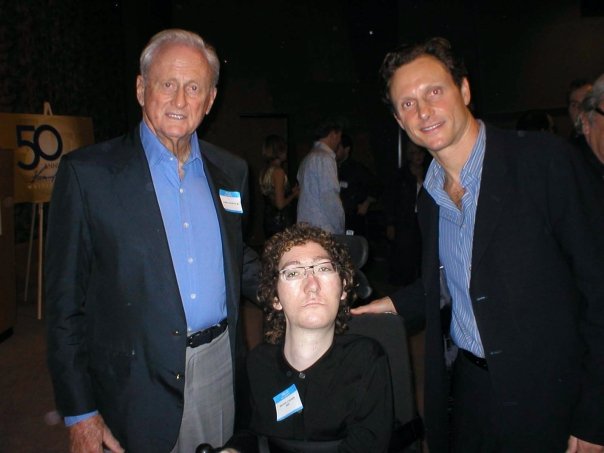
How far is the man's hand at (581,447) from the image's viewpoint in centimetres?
135

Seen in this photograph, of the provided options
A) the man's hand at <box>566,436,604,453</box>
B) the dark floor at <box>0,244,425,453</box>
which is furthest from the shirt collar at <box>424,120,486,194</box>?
the dark floor at <box>0,244,425,453</box>

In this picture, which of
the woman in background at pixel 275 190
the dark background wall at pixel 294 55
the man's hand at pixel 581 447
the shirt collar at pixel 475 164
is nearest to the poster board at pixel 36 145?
the dark background wall at pixel 294 55

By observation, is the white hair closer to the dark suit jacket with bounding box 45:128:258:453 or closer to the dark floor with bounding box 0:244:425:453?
the dark suit jacket with bounding box 45:128:258:453

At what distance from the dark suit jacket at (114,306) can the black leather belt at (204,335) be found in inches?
2.6

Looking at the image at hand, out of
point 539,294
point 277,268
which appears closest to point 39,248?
point 277,268

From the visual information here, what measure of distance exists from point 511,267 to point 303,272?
63cm

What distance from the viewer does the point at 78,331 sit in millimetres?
1552

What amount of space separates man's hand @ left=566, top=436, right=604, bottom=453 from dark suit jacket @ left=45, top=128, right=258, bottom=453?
1.15m

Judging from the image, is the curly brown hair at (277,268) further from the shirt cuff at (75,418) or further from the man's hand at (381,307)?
the shirt cuff at (75,418)

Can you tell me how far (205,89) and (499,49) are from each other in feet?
18.6

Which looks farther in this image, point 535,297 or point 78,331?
point 78,331

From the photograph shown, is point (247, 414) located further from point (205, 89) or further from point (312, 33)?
point (312, 33)

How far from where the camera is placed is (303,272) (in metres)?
1.63

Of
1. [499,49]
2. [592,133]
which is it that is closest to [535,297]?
[592,133]
